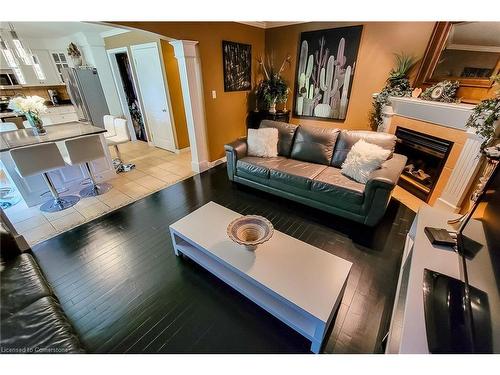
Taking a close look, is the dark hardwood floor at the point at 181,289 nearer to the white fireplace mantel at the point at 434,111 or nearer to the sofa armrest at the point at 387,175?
the sofa armrest at the point at 387,175

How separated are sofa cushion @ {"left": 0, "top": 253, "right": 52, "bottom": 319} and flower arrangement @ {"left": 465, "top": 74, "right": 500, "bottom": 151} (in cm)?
354

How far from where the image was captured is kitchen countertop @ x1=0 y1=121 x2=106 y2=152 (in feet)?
7.78

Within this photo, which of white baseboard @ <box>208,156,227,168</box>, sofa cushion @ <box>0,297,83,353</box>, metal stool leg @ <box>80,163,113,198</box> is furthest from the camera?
white baseboard @ <box>208,156,227,168</box>

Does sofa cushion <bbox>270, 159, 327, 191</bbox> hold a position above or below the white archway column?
below

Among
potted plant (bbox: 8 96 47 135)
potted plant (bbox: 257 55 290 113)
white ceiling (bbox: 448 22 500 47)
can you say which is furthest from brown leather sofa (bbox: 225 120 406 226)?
potted plant (bbox: 8 96 47 135)

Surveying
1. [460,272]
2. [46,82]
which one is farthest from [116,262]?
[46,82]

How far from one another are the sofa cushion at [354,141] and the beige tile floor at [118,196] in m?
2.32

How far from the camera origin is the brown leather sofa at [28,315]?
95 cm

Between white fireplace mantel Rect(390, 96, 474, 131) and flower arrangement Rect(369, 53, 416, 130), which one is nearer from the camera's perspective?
white fireplace mantel Rect(390, 96, 474, 131)

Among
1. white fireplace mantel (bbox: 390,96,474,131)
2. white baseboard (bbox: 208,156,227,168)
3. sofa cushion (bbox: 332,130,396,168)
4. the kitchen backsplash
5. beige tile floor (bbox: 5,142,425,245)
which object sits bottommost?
beige tile floor (bbox: 5,142,425,245)

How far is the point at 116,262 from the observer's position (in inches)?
72.7

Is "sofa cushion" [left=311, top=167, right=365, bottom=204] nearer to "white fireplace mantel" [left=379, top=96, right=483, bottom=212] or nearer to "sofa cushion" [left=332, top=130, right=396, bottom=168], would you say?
"sofa cushion" [left=332, top=130, right=396, bottom=168]

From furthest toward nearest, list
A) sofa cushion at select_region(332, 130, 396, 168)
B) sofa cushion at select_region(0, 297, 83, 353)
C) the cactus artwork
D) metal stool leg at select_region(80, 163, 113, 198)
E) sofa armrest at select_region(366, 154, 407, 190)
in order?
the cactus artwork < metal stool leg at select_region(80, 163, 113, 198) < sofa cushion at select_region(332, 130, 396, 168) < sofa armrest at select_region(366, 154, 407, 190) < sofa cushion at select_region(0, 297, 83, 353)

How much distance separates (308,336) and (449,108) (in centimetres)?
272
